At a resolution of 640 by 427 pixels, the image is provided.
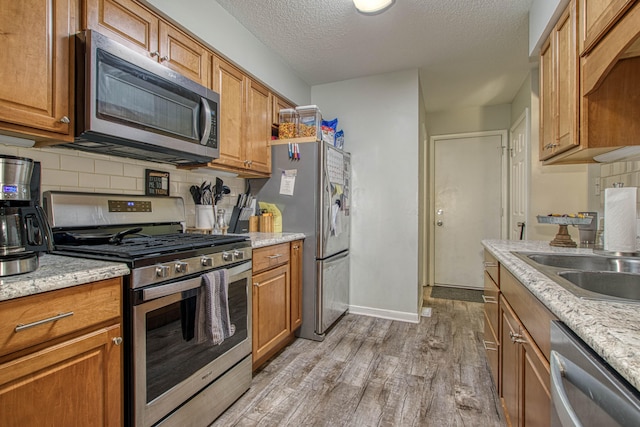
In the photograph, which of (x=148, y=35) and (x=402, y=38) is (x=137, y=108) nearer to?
(x=148, y=35)

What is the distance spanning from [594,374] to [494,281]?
1.30 meters

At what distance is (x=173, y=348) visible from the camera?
4.47 feet

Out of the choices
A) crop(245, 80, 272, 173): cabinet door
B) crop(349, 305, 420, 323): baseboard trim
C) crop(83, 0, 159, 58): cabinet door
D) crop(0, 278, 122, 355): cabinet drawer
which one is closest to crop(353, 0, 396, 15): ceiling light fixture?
crop(245, 80, 272, 173): cabinet door

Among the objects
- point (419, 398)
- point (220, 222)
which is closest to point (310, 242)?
point (220, 222)

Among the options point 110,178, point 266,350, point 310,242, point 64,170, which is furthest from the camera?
point 310,242

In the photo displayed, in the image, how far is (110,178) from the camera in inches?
68.1

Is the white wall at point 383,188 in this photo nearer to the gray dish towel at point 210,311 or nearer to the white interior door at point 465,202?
the white interior door at point 465,202

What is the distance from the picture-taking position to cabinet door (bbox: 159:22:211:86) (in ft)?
5.73

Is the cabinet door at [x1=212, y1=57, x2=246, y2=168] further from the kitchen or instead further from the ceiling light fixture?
the ceiling light fixture

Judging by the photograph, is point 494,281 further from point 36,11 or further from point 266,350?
point 36,11

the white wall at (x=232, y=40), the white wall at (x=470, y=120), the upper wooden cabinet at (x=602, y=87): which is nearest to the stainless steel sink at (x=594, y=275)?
the upper wooden cabinet at (x=602, y=87)

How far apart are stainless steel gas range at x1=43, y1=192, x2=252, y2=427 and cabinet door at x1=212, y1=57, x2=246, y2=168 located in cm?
58

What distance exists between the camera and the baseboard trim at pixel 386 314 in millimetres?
2994

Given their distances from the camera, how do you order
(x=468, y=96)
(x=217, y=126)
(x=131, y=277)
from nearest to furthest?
1. (x=131, y=277)
2. (x=217, y=126)
3. (x=468, y=96)
